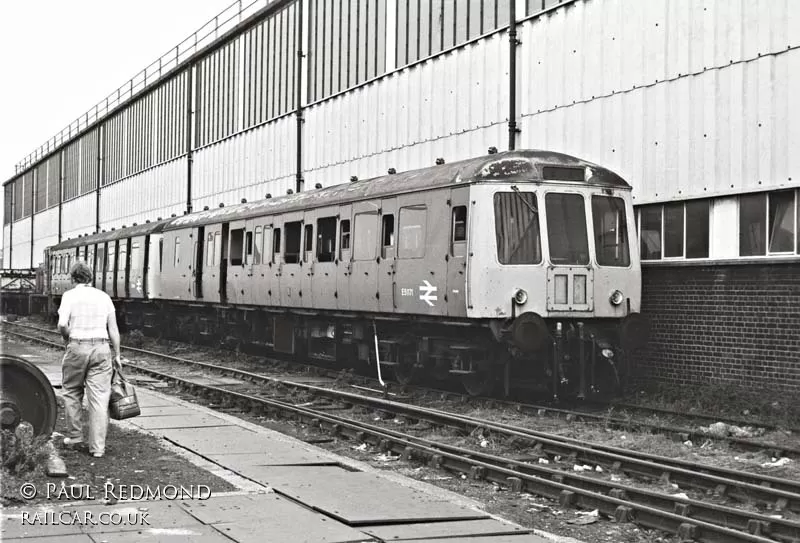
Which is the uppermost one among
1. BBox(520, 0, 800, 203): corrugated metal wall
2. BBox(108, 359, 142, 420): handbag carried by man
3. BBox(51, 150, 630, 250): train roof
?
BBox(520, 0, 800, 203): corrugated metal wall

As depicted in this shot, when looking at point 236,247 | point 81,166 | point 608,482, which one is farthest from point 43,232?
point 608,482

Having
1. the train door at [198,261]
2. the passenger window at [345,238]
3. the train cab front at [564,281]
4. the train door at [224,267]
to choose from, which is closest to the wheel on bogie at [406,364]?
the train cab front at [564,281]

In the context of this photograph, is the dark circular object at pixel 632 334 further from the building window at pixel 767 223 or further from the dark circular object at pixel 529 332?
the building window at pixel 767 223

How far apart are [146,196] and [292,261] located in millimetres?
26296

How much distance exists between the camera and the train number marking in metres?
14.2

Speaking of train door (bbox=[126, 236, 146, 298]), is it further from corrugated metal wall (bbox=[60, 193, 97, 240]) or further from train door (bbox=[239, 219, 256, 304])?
corrugated metal wall (bbox=[60, 193, 97, 240])

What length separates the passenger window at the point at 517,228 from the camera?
1336cm

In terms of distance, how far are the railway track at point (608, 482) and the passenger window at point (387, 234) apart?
362 cm

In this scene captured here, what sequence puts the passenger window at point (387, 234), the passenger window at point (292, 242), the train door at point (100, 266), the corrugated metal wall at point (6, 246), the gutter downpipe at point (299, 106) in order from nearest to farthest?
the passenger window at point (387, 234) < the passenger window at point (292, 242) < the gutter downpipe at point (299, 106) < the train door at point (100, 266) < the corrugated metal wall at point (6, 246)

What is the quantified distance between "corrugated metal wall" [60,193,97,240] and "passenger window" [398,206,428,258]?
42.2 meters

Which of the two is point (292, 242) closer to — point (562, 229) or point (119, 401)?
point (562, 229)

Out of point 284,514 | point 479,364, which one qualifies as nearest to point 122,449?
point 284,514

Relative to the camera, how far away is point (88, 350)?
8828 millimetres

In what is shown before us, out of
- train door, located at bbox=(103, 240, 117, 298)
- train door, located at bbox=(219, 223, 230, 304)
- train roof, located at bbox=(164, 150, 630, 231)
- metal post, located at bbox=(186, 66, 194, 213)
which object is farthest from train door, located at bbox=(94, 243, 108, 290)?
train roof, located at bbox=(164, 150, 630, 231)
